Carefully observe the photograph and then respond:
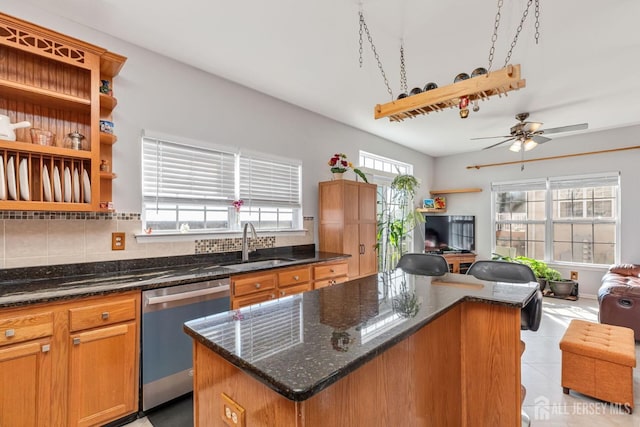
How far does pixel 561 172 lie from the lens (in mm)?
5359

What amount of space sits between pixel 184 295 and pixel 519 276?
2.42 meters

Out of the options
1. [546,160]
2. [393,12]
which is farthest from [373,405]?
[546,160]

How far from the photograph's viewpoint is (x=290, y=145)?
12.3 feet

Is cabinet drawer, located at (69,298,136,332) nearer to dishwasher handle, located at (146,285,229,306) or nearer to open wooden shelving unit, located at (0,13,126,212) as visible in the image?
dishwasher handle, located at (146,285,229,306)

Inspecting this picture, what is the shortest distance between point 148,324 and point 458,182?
6384 mm

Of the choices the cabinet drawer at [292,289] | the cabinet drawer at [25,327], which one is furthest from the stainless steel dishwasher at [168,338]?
the cabinet drawer at [292,289]

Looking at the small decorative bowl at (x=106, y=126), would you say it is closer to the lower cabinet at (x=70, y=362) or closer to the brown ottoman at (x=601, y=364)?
the lower cabinet at (x=70, y=362)

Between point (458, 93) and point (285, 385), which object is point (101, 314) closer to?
point (285, 385)

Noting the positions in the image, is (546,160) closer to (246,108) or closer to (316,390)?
(246,108)

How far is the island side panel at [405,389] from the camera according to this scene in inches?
35.4

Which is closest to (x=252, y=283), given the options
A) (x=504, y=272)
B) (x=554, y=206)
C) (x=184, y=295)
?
(x=184, y=295)

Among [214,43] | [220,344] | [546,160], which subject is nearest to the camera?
[220,344]

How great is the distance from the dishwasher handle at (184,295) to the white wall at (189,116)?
771 millimetres

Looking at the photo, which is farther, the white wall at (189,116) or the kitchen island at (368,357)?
the white wall at (189,116)
